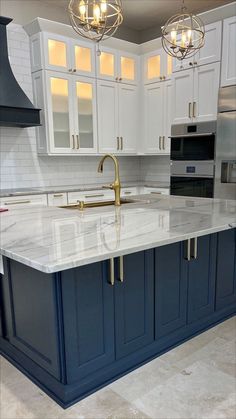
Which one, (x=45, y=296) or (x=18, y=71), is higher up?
(x=18, y=71)

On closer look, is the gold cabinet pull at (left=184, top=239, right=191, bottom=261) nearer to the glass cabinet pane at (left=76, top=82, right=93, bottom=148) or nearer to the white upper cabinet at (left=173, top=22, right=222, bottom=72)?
the white upper cabinet at (left=173, top=22, right=222, bottom=72)

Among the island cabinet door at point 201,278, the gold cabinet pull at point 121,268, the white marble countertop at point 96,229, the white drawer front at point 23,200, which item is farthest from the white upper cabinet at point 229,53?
the gold cabinet pull at point 121,268

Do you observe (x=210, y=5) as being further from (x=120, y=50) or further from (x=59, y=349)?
(x=59, y=349)

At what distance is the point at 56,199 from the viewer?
159 inches

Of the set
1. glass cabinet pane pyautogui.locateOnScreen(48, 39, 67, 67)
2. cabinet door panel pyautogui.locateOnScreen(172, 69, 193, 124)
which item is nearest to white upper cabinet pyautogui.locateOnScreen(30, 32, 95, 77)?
glass cabinet pane pyautogui.locateOnScreen(48, 39, 67, 67)

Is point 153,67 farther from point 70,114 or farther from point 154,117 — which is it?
point 70,114

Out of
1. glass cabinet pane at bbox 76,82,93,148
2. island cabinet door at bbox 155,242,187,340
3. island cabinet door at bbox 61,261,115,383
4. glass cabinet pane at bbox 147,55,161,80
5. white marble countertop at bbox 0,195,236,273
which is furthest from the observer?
glass cabinet pane at bbox 147,55,161,80

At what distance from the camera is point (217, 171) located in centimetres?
398

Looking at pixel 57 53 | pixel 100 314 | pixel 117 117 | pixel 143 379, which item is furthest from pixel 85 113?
pixel 143 379

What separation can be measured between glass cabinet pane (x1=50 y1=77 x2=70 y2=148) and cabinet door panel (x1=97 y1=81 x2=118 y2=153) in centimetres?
51

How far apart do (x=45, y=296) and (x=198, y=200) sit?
177cm

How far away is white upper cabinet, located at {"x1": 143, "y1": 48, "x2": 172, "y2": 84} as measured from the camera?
15.1 ft

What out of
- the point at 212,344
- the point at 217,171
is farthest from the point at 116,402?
the point at 217,171

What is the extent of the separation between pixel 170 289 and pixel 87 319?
64 cm
